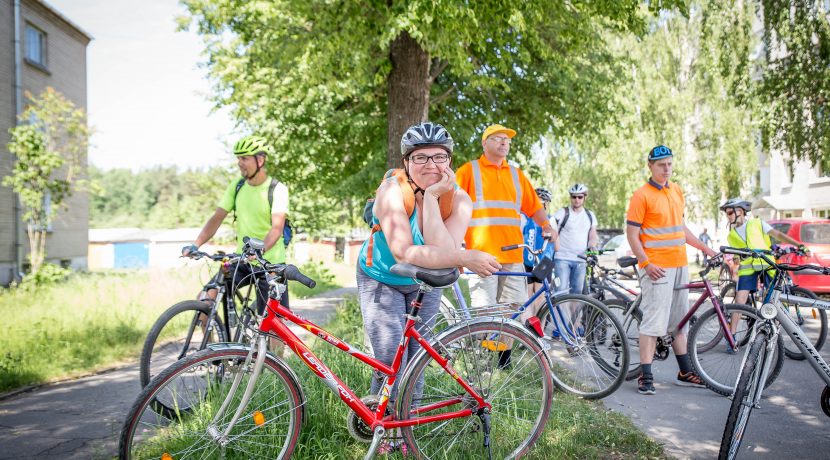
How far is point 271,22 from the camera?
35.3 ft

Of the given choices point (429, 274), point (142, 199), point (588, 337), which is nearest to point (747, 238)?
point (588, 337)

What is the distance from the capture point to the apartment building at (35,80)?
18.3 m

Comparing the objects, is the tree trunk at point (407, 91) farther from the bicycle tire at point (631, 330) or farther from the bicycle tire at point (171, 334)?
the bicycle tire at point (171, 334)

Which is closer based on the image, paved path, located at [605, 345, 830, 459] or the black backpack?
paved path, located at [605, 345, 830, 459]

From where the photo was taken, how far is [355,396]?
349 cm

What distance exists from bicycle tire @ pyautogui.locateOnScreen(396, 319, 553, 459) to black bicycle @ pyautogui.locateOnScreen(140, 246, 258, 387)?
1.62 metres

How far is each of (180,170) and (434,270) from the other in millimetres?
127158

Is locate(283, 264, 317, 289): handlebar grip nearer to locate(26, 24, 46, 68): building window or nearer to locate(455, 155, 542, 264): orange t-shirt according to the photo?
locate(455, 155, 542, 264): orange t-shirt

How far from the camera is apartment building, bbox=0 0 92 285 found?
18.3 meters

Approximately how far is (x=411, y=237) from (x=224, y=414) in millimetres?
1326

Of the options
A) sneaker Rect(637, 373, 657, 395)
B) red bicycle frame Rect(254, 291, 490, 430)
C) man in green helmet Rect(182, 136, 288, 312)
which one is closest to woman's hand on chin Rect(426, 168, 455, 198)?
red bicycle frame Rect(254, 291, 490, 430)

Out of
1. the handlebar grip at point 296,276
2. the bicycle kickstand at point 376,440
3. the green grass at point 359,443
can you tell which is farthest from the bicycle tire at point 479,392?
the handlebar grip at point 296,276

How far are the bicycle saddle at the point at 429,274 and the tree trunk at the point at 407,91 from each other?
22.9ft

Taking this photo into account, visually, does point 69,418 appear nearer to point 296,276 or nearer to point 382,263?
point 296,276
